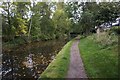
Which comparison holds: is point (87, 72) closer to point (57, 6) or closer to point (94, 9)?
point (94, 9)

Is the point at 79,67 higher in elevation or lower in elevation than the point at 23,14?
lower

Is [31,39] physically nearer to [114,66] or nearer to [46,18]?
[46,18]

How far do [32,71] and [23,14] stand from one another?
2743 cm

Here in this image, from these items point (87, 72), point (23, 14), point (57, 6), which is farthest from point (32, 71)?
point (57, 6)

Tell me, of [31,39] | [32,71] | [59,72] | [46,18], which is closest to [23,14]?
[31,39]

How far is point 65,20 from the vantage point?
54438 millimetres

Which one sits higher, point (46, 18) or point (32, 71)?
point (46, 18)

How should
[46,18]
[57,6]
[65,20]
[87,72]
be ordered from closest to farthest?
[87,72]
[46,18]
[57,6]
[65,20]

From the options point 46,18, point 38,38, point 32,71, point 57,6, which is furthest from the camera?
point 57,6

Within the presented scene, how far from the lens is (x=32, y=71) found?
516 inches

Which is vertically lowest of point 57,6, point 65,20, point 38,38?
point 38,38

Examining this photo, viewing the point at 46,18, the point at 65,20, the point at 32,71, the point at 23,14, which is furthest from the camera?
the point at 65,20

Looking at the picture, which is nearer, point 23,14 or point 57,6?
point 23,14

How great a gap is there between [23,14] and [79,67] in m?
29.1
